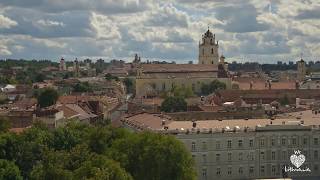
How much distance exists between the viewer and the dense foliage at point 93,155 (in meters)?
48.9

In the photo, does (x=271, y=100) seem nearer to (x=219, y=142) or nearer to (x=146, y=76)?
(x=146, y=76)

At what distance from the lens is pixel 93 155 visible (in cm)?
5269

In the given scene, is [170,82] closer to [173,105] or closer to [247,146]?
[173,105]

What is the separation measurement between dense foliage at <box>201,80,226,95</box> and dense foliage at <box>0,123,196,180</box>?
96615 mm

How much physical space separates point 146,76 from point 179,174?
378 ft

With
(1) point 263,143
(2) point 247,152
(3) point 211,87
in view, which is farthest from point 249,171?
(3) point 211,87

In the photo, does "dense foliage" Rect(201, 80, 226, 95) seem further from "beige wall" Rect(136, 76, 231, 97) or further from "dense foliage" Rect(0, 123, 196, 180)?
"dense foliage" Rect(0, 123, 196, 180)

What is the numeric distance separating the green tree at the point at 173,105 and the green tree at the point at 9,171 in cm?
5615

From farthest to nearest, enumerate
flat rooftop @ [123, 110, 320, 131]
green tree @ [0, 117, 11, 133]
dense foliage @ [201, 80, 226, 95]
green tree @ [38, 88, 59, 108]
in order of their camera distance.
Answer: dense foliage @ [201, 80, 226, 95] → green tree @ [38, 88, 59, 108] → green tree @ [0, 117, 11, 133] → flat rooftop @ [123, 110, 320, 131]

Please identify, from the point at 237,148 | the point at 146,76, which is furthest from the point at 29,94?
the point at 237,148

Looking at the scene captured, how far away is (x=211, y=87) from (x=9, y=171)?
11521 centimetres

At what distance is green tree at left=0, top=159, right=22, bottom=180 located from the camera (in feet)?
180

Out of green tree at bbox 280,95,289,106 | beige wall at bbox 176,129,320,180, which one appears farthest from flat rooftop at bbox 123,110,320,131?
green tree at bbox 280,95,289,106

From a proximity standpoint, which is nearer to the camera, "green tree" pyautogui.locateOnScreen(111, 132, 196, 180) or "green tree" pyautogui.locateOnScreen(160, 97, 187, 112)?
"green tree" pyautogui.locateOnScreen(111, 132, 196, 180)
